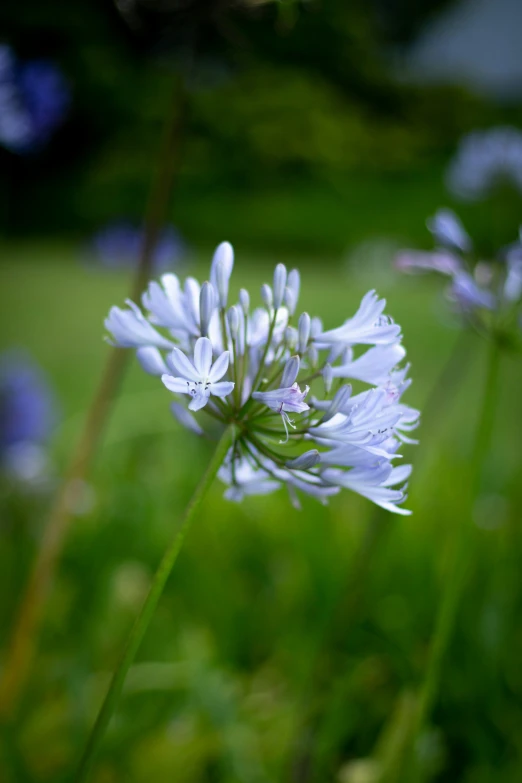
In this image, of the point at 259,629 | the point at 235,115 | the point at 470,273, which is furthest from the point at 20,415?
the point at 235,115

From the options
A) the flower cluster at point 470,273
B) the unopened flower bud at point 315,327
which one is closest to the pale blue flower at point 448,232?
the flower cluster at point 470,273

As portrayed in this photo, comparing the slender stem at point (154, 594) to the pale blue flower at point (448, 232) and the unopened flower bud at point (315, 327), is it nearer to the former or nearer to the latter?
the unopened flower bud at point (315, 327)

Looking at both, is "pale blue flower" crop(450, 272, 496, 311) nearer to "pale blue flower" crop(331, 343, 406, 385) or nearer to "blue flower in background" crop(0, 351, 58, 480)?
"pale blue flower" crop(331, 343, 406, 385)

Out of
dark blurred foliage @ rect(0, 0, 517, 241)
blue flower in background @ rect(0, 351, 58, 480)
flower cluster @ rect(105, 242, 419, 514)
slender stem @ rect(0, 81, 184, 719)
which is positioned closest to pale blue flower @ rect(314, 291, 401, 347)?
flower cluster @ rect(105, 242, 419, 514)

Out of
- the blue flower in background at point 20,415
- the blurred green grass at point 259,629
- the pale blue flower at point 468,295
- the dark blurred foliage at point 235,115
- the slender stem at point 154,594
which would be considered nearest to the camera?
the slender stem at point 154,594

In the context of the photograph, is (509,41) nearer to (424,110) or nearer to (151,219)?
(424,110)

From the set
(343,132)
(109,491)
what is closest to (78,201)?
(343,132)
